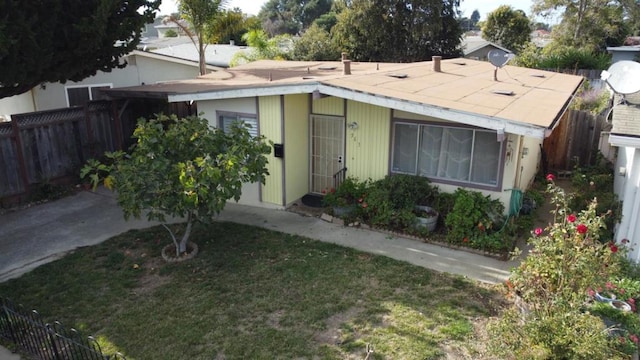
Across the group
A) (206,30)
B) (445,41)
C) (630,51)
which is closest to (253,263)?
(206,30)

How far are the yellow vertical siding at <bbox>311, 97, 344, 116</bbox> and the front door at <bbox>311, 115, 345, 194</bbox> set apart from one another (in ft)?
0.38

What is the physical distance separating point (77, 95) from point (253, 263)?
10.9 m

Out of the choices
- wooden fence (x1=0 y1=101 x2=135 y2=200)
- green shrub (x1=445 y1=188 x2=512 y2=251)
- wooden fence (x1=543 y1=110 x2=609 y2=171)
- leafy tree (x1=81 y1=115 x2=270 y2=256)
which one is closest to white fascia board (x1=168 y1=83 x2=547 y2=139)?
green shrub (x1=445 y1=188 x2=512 y2=251)

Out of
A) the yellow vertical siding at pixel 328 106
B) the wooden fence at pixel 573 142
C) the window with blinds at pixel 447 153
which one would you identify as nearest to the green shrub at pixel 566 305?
the window with blinds at pixel 447 153

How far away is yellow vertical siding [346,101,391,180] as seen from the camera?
10.1m

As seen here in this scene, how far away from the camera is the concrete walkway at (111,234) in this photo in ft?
26.5

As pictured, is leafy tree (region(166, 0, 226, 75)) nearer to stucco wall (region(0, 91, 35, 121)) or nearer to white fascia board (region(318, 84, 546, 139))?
stucco wall (region(0, 91, 35, 121))

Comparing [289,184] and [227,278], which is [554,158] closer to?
[289,184]

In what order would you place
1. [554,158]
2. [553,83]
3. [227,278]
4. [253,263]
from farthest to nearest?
[554,158] → [553,83] → [253,263] → [227,278]

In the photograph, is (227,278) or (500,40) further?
(500,40)

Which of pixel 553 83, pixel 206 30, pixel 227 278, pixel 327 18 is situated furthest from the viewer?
pixel 327 18

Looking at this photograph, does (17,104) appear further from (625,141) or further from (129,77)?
(625,141)

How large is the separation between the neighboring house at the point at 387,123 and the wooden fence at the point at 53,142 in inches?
55.3

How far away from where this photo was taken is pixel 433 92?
9.50 metres
